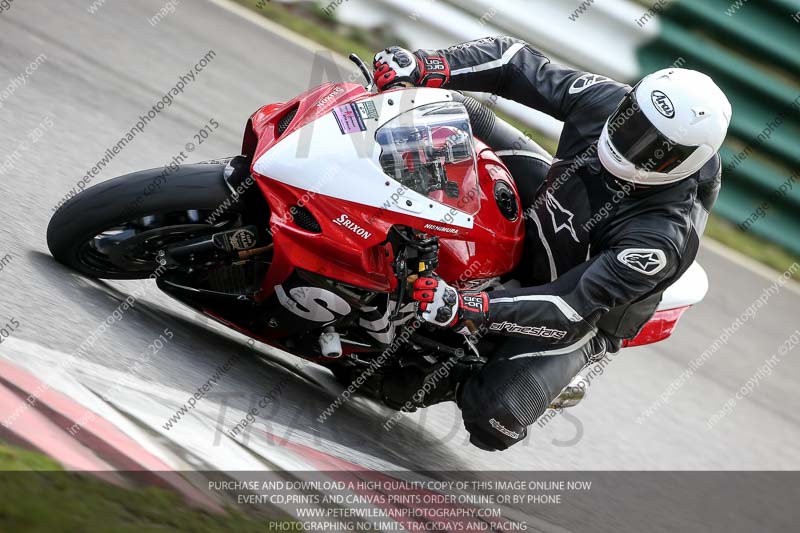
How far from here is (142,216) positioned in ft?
12.0

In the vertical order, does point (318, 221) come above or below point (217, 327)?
above

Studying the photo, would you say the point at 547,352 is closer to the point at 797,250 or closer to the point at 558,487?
the point at 558,487

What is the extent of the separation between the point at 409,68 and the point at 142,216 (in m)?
1.27

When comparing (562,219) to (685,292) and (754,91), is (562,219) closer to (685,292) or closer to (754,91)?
(685,292)

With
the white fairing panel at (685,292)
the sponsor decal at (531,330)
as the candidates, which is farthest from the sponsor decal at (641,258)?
the white fairing panel at (685,292)

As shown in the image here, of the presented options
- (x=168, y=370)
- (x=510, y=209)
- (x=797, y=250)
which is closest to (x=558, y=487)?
(x=510, y=209)

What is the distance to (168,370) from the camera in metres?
3.74

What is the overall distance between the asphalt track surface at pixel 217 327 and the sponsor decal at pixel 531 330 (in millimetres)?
780

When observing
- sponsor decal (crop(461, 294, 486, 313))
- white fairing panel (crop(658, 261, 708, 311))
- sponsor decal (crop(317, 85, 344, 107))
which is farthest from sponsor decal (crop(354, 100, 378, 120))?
white fairing panel (crop(658, 261, 708, 311))

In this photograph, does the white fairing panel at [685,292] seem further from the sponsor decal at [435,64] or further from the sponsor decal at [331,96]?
the sponsor decal at [331,96]

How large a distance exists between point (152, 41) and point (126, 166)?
1965 mm

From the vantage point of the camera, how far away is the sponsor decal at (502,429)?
13.9 ft

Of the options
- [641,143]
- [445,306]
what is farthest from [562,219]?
[445,306]

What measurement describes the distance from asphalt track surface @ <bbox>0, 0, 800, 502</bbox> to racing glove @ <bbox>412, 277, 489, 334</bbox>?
2.29ft
